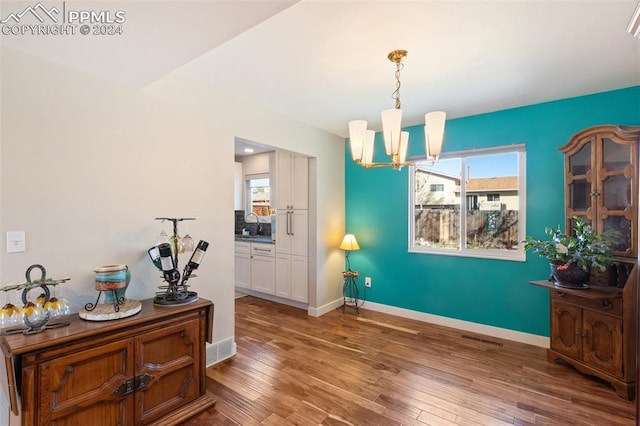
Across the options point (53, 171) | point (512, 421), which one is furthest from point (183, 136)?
point (512, 421)

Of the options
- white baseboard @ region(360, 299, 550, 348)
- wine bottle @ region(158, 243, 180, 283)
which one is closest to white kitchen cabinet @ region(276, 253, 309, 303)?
white baseboard @ region(360, 299, 550, 348)

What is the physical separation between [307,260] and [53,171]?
9.52 ft

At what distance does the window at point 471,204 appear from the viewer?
3.37 m

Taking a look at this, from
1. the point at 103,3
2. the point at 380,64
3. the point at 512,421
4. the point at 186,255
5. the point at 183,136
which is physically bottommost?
the point at 512,421

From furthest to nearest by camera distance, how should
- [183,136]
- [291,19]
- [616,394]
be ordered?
[183,136] < [616,394] < [291,19]

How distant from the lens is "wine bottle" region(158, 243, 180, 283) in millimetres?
2131

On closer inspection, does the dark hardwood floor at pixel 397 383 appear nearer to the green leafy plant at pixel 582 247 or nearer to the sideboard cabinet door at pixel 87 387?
the sideboard cabinet door at pixel 87 387

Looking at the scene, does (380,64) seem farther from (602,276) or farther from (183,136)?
(602,276)

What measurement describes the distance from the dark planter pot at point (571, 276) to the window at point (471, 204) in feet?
1.94

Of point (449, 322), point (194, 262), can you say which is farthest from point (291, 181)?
point (449, 322)

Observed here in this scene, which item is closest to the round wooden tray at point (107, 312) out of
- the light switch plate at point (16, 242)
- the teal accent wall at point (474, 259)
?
the light switch plate at point (16, 242)

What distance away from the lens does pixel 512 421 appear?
79.4 inches

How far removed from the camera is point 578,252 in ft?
8.20

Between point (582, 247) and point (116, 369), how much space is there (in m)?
3.52
